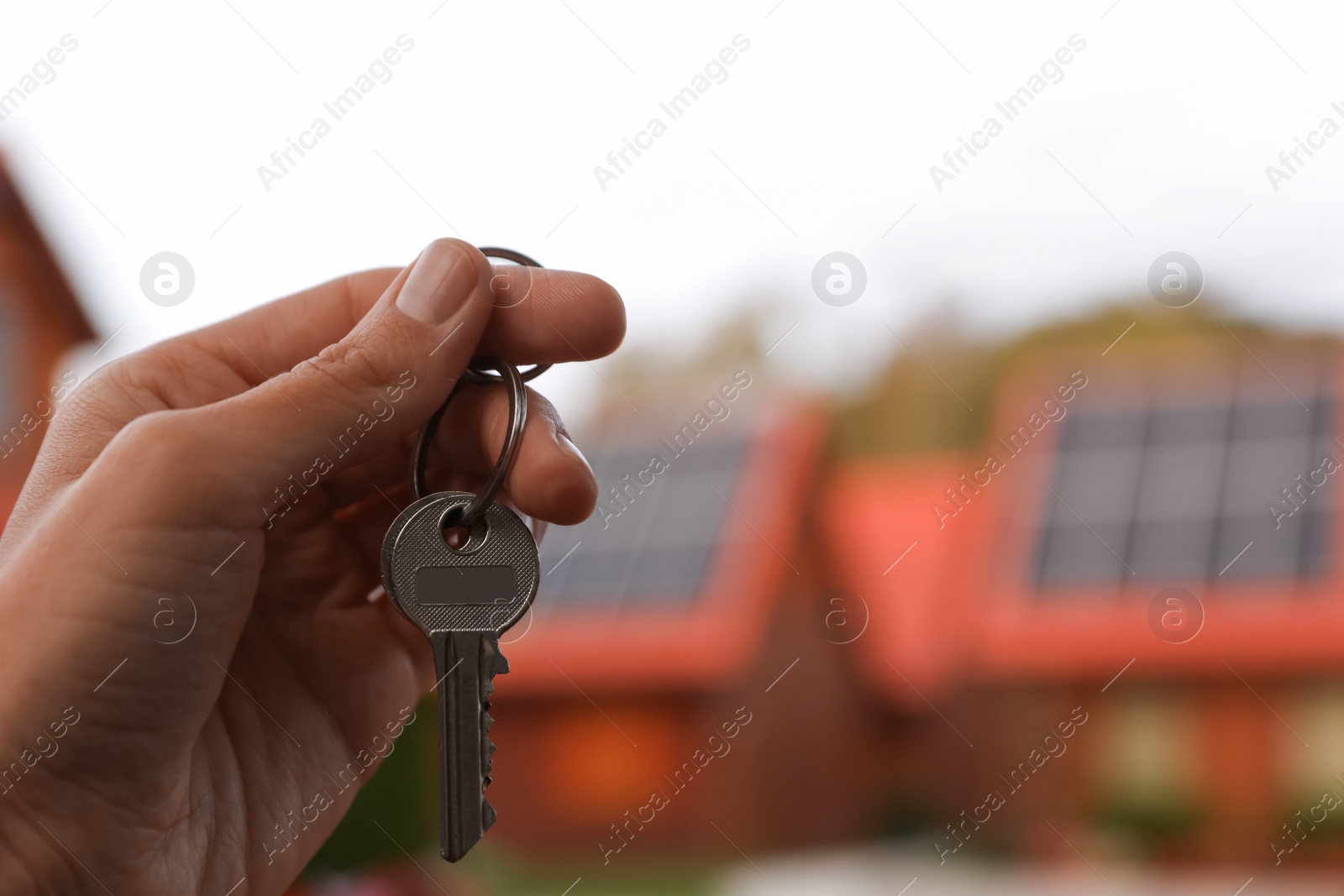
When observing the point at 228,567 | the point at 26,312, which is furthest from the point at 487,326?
the point at 26,312

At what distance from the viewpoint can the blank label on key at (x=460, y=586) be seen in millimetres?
1291

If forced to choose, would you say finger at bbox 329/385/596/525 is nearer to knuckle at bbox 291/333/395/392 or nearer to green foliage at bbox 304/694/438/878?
knuckle at bbox 291/333/395/392

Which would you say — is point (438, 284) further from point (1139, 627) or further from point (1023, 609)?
point (1023, 609)

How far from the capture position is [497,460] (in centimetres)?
135

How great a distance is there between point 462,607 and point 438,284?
0.38m

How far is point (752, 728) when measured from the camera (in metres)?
8.70

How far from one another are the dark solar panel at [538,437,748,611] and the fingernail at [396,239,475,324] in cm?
666

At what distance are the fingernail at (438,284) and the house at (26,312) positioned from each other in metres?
4.90

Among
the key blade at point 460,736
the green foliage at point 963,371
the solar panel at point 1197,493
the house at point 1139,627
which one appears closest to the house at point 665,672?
the house at point 1139,627

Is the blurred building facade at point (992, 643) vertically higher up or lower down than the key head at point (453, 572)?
lower down

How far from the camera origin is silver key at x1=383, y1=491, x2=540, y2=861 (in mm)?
1250

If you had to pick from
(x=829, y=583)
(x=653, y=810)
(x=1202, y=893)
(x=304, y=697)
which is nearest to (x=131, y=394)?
(x=304, y=697)

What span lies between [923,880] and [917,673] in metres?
2.03

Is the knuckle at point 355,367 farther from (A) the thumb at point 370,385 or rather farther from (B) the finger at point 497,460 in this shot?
(B) the finger at point 497,460
